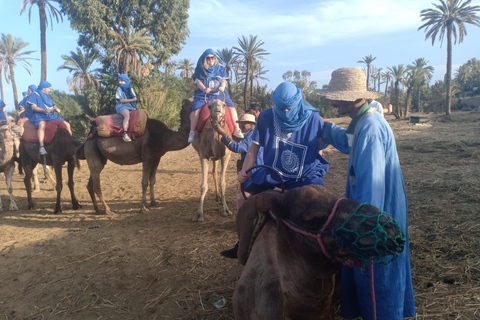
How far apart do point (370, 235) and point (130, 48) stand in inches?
1136

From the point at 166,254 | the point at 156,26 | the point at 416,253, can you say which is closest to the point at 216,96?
the point at 166,254

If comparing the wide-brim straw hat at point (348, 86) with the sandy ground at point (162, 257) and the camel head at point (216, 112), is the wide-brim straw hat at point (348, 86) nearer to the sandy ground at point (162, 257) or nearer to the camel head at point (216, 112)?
the sandy ground at point (162, 257)

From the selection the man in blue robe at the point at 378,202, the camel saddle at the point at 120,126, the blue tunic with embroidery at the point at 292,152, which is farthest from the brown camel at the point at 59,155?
the man in blue robe at the point at 378,202

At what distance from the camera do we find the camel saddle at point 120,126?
700 cm

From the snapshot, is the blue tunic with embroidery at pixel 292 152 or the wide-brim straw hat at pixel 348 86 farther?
the blue tunic with embroidery at pixel 292 152

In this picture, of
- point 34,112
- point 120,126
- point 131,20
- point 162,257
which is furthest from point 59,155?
point 131,20

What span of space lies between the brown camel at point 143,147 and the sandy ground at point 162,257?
2.59 ft

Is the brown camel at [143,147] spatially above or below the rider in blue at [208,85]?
below

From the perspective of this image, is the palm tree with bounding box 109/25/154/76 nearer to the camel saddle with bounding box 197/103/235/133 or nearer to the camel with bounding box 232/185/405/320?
the camel saddle with bounding box 197/103/235/133

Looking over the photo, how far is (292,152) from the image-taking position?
294 centimetres

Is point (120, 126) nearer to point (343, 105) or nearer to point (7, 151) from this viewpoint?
point (7, 151)

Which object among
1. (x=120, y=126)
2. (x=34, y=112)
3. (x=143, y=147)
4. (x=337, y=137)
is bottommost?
(x=143, y=147)

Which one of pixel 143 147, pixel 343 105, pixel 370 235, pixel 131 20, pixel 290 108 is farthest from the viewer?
pixel 131 20

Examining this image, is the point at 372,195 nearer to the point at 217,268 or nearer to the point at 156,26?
the point at 217,268
